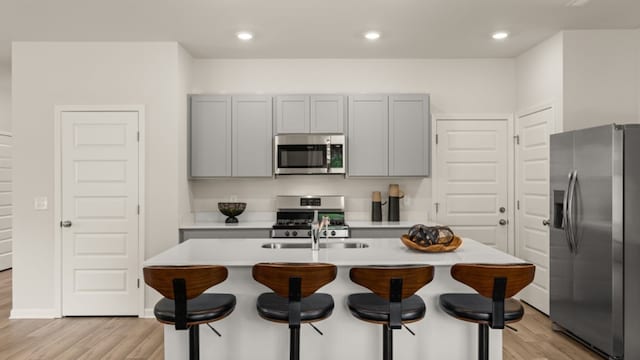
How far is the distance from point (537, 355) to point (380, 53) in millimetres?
3286

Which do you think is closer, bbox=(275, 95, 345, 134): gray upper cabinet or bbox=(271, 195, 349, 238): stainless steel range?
bbox=(275, 95, 345, 134): gray upper cabinet

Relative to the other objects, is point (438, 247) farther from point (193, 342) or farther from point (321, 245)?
point (193, 342)

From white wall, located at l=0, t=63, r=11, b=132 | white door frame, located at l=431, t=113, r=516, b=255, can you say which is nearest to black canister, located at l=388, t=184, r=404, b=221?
white door frame, located at l=431, t=113, r=516, b=255

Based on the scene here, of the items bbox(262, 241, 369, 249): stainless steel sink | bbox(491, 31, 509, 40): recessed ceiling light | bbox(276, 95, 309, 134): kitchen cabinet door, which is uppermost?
bbox(491, 31, 509, 40): recessed ceiling light

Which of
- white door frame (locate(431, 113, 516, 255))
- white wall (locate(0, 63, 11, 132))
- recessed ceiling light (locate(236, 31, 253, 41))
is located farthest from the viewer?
white wall (locate(0, 63, 11, 132))

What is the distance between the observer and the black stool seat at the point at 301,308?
2.44 m

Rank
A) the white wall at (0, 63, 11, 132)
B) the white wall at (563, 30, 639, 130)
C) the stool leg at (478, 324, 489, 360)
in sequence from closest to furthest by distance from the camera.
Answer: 1. the stool leg at (478, 324, 489, 360)
2. the white wall at (563, 30, 639, 130)
3. the white wall at (0, 63, 11, 132)

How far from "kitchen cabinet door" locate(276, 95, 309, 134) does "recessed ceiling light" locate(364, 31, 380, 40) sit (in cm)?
92

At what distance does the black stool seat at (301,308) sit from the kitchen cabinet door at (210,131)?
246cm

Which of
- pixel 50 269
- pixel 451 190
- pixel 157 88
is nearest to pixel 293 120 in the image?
pixel 157 88

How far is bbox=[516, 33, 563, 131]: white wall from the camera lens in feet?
13.7

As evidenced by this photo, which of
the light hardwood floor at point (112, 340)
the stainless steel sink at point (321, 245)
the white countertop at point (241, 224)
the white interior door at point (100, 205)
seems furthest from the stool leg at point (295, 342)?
the white interior door at point (100, 205)

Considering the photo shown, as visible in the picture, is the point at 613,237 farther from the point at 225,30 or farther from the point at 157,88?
the point at 157,88

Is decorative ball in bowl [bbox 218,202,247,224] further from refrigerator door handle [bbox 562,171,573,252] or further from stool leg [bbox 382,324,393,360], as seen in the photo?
refrigerator door handle [bbox 562,171,573,252]
